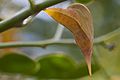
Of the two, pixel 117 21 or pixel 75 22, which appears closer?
pixel 75 22

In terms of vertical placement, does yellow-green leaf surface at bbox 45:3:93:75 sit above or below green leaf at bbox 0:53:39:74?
above

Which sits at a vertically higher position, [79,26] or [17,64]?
[79,26]

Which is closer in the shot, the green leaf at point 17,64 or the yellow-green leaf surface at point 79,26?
the yellow-green leaf surface at point 79,26

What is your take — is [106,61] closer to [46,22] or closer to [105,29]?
[105,29]

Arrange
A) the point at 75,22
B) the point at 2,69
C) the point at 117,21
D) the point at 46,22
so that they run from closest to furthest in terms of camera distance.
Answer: the point at 75,22 < the point at 2,69 < the point at 117,21 < the point at 46,22

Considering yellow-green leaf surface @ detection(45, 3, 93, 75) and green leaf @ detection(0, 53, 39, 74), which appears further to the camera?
green leaf @ detection(0, 53, 39, 74)

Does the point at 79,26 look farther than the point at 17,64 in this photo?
No

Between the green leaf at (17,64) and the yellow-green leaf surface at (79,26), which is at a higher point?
the yellow-green leaf surface at (79,26)

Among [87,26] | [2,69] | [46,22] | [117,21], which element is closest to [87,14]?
[87,26]
